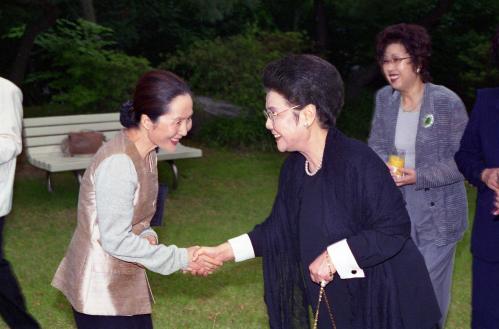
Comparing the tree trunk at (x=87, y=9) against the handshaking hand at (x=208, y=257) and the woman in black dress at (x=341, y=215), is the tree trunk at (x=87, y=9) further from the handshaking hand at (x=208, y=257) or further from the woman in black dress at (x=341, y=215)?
the woman in black dress at (x=341, y=215)

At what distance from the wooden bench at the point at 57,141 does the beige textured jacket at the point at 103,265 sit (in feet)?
21.6

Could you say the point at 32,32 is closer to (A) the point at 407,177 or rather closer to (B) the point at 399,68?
(B) the point at 399,68

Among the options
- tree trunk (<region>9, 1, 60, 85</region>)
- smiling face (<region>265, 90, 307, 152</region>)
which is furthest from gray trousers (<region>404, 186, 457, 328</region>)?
tree trunk (<region>9, 1, 60, 85</region>)

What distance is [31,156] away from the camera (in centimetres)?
1101

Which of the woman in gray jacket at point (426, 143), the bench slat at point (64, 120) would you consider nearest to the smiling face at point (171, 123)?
the woman in gray jacket at point (426, 143)

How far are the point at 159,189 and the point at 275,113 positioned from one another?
35.2 inches

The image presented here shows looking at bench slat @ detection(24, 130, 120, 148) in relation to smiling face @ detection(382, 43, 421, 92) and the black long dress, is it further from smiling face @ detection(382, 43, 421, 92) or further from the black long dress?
the black long dress

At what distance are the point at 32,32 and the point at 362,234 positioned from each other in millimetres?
13110

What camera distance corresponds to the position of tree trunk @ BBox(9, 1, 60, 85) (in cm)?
1464

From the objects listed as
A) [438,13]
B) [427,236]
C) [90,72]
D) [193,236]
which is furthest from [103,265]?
[438,13]

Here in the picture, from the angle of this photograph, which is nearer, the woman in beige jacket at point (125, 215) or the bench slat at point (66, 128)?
the woman in beige jacket at point (125, 215)

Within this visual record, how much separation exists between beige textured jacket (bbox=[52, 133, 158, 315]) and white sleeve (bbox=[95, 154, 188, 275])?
0.08m

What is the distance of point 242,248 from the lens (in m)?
4.23

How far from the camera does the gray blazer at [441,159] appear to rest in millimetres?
5191
